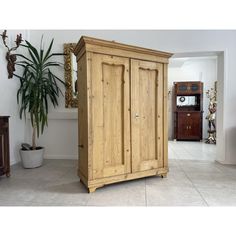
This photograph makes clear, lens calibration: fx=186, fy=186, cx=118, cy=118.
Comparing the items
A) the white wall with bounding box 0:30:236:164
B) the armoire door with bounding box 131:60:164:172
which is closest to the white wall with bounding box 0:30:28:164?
the white wall with bounding box 0:30:236:164

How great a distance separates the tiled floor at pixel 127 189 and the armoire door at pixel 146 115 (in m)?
0.34

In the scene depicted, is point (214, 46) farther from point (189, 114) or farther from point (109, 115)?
point (189, 114)

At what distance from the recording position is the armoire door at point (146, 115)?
247 cm

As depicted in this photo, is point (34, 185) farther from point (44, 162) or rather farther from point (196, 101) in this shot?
point (196, 101)

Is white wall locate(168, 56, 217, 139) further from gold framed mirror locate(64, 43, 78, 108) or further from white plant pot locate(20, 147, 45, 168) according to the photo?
white plant pot locate(20, 147, 45, 168)

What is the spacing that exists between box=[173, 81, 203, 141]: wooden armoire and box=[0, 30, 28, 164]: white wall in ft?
15.7

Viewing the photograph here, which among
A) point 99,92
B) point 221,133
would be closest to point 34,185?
point 99,92

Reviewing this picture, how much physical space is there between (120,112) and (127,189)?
3.20 feet

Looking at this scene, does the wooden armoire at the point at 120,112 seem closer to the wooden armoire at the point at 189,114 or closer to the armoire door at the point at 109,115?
the armoire door at the point at 109,115

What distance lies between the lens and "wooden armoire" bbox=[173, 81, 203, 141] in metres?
6.23

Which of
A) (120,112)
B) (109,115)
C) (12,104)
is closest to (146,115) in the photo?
(120,112)
